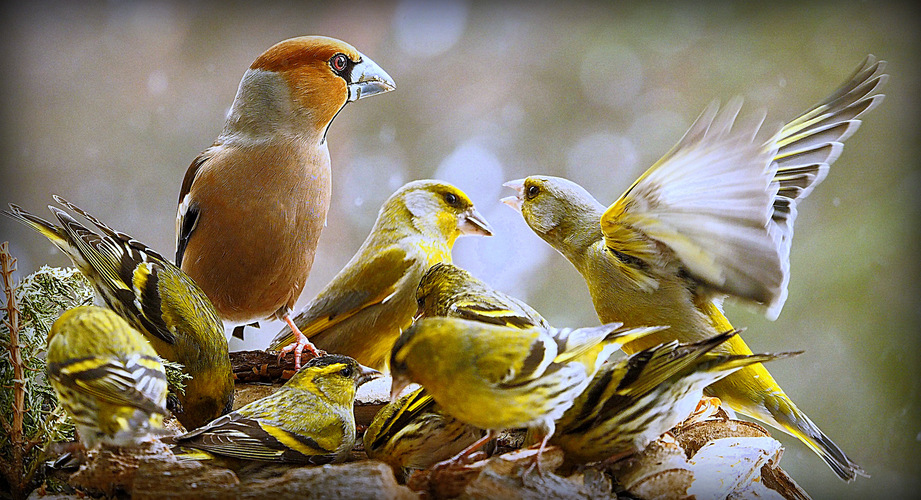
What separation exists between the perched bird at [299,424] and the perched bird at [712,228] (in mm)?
412

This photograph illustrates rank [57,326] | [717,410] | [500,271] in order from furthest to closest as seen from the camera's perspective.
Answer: [500,271], [717,410], [57,326]

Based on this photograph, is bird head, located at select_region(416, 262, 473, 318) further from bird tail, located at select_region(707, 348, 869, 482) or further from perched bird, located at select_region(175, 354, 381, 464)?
bird tail, located at select_region(707, 348, 869, 482)

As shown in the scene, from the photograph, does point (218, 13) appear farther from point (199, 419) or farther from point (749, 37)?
point (749, 37)

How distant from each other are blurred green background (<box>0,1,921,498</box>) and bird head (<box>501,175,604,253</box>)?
12 centimetres

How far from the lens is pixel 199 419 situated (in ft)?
3.40

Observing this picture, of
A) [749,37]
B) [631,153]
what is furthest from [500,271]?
[749,37]

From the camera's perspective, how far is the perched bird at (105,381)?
0.83 m

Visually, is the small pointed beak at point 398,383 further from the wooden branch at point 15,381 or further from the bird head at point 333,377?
the wooden branch at point 15,381

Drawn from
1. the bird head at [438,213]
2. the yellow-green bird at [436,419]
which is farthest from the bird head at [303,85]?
the yellow-green bird at [436,419]

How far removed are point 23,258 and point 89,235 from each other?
272 mm

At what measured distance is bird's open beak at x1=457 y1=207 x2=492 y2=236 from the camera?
1.40 metres

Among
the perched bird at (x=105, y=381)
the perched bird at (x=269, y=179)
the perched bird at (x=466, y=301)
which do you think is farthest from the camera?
the perched bird at (x=269, y=179)

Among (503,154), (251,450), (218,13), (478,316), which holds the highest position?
(218,13)

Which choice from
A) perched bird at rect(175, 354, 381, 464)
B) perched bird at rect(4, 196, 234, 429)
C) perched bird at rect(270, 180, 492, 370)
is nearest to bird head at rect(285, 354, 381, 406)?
perched bird at rect(175, 354, 381, 464)
